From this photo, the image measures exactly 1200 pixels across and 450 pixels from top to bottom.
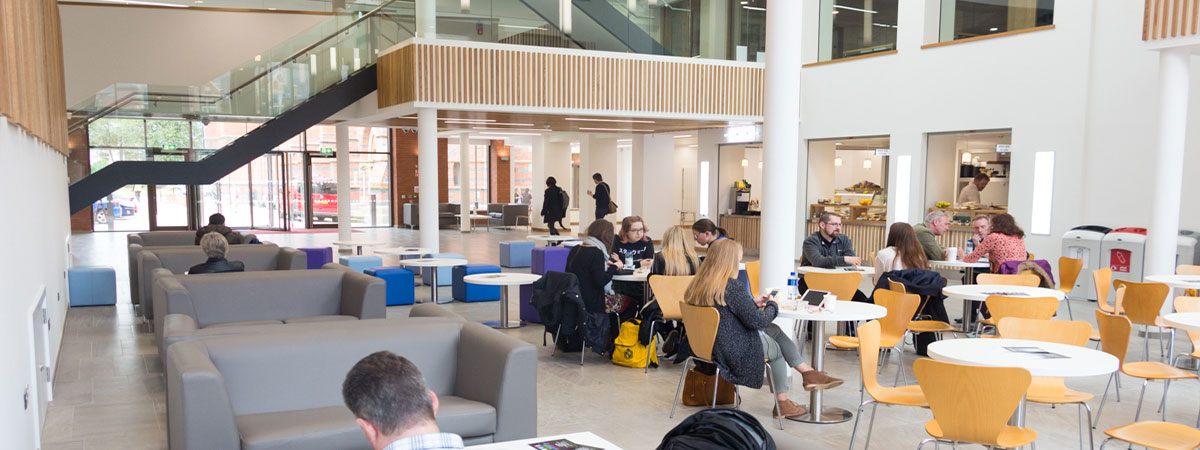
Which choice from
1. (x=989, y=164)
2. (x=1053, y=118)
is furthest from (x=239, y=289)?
(x=989, y=164)

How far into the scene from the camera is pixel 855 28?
15.0m

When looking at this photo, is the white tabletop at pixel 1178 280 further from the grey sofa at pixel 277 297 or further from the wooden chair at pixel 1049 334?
the grey sofa at pixel 277 297

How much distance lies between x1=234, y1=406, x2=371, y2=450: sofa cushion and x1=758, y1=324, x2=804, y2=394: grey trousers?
2648 mm

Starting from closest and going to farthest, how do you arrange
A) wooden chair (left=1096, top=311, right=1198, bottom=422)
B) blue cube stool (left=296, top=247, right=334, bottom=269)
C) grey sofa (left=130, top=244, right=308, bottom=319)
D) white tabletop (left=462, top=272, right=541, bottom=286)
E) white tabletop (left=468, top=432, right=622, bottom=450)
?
A: white tabletop (left=468, top=432, right=622, bottom=450) < wooden chair (left=1096, top=311, right=1198, bottom=422) < white tabletop (left=462, top=272, right=541, bottom=286) < grey sofa (left=130, top=244, right=308, bottom=319) < blue cube stool (left=296, top=247, right=334, bottom=269)

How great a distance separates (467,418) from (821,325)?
2.57 meters

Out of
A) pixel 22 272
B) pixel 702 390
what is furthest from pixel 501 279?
pixel 22 272

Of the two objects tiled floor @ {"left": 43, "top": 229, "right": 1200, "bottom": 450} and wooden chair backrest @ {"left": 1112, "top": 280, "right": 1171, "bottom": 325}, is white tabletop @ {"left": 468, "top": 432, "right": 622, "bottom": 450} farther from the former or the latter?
wooden chair backrest @ {"left": 1112, "top": 280, "right": 1171, "bottom": 325}

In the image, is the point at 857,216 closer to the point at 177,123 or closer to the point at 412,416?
the point at 177,123

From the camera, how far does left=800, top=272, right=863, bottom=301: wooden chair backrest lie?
6891mm

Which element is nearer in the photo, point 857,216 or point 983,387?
point 983,387

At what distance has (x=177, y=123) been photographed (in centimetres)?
1284

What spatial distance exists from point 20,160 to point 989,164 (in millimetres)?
14908

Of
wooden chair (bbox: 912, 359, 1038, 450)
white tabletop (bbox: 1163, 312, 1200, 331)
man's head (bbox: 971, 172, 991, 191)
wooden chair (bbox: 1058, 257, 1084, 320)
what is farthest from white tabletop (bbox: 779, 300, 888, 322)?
man's head (bbox: 971, 172, 991, 191)

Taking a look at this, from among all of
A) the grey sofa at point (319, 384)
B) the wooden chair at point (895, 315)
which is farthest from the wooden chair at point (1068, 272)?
the grey sofa at point (319, 384)
